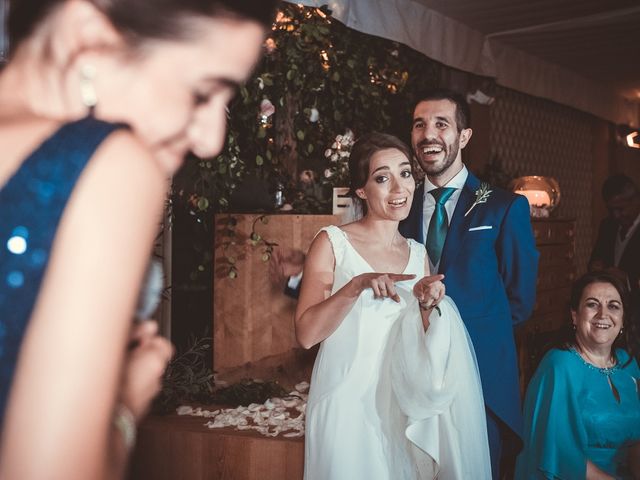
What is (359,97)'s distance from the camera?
3.76 metres

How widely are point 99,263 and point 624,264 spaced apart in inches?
168

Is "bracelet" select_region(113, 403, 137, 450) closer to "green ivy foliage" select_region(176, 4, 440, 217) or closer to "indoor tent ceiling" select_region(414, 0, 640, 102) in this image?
"green ivy foliage" select_region(176, 4, 440, 217)

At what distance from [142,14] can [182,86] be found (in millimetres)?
58

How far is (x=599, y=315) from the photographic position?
270 cm

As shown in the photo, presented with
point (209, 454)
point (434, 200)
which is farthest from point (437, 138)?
point (209, 454)

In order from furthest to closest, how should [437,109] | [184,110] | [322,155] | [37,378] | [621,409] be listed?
[322,155] < [621,409] < [437,109] < [184,110] < [37,378]

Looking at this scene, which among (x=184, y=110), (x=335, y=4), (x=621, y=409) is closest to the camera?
(x=184, y=110)

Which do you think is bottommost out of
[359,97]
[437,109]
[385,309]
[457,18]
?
[385,309]

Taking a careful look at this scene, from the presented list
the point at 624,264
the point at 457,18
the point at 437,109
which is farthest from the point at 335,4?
the point at 624,264

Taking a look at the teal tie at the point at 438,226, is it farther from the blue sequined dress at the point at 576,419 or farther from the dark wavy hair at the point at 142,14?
the dark wavy hair at the point at 142,14

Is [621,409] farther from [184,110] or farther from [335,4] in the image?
[184,110]

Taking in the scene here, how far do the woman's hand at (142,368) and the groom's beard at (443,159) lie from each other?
1920 mm

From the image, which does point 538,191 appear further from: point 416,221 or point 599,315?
point 416,221

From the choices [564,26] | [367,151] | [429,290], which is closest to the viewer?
[429,290]
